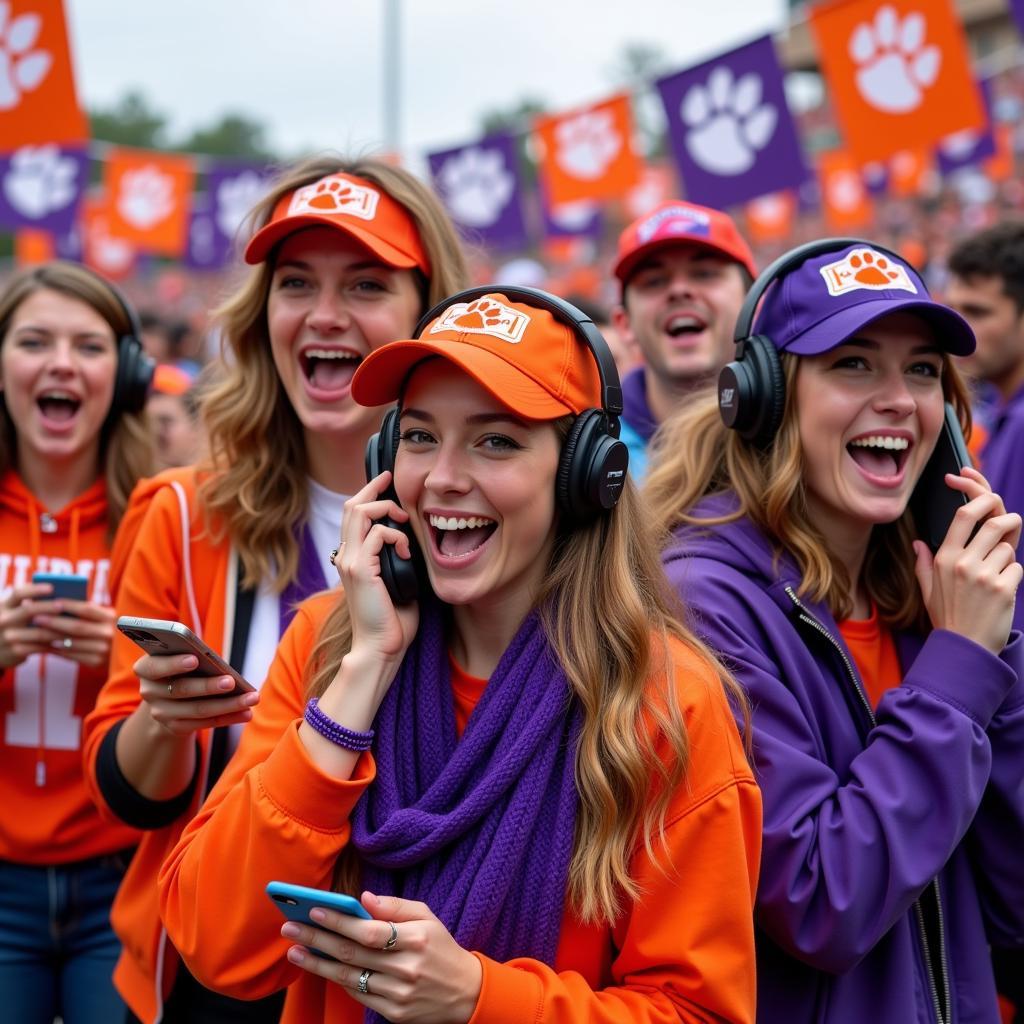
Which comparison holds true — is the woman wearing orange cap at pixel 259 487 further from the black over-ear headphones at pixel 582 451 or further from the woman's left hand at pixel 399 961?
the woman's left hand at pixel 399 961

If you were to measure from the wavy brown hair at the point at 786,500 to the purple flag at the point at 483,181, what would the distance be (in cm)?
820

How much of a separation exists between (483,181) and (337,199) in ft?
26.9

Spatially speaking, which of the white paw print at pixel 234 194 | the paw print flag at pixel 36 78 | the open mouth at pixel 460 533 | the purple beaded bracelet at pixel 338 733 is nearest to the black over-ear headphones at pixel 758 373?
the open mouth at pixel 460 533

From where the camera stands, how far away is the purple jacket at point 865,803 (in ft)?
6.66

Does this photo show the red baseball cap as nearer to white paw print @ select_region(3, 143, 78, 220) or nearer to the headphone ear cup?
the headphone ear cup

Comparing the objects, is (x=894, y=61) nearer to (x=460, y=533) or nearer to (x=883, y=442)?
(x=883, y=442)

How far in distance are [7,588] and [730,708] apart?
2.00m

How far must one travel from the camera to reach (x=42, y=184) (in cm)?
876

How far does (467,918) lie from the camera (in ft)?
6.01

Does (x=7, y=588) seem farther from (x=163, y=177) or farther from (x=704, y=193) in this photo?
(x=163, y=177)

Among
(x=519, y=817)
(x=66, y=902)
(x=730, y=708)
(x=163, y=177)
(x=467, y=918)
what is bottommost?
(x=66, y=902)

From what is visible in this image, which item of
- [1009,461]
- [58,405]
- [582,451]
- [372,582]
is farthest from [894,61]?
[372,582]

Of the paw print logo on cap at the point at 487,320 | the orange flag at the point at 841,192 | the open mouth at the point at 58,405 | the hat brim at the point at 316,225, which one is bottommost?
the paw print logo on cap at the point at 487,320

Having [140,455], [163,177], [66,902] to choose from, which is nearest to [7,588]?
[140,455]
